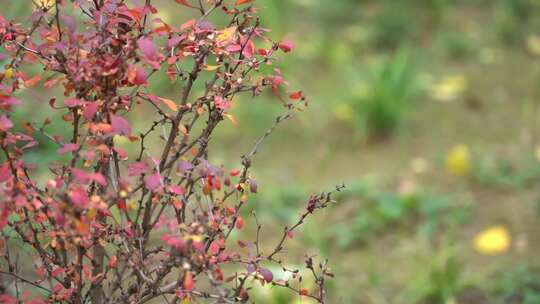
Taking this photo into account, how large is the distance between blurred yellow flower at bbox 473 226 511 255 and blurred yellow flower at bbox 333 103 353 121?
3.80 feet

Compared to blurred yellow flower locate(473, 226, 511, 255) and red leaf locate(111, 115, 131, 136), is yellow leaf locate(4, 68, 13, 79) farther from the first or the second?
blurred yellow flower locate(473, 226, 511, 255)

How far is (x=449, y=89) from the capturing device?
14.1 ft

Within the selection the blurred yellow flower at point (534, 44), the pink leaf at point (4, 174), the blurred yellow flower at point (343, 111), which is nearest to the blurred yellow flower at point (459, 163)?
the blurred yellow flower at point (343, 111)

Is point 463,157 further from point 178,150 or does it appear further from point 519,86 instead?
point 178,150

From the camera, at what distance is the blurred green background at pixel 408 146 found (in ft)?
9.78

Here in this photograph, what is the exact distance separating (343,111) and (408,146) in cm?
39

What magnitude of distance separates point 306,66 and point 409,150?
1073 mm

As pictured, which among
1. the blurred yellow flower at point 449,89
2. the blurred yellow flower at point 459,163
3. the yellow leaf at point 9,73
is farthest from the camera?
the blurred yellow flower at point 449,89

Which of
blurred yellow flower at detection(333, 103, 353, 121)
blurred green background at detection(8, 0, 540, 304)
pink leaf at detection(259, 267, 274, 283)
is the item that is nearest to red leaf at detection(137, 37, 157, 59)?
pink leaf at detection(259, 267, 274, 283)

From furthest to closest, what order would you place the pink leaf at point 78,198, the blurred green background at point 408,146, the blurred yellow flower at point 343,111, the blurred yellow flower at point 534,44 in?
the blurred yellow flower at point 534,44, the blurred yellow flower at point 343,111, the blurred green background at point 408,146, the pink leaf at point 78,198

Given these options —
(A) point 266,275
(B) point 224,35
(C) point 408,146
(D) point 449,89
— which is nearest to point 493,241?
(C) point 408,146

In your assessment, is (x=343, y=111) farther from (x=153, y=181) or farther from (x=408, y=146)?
(x=153, y=181)

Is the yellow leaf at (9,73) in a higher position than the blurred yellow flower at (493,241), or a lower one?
lower

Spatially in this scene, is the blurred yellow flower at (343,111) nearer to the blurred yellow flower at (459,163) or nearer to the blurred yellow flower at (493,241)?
the blurred yellow flower at (459,163)
